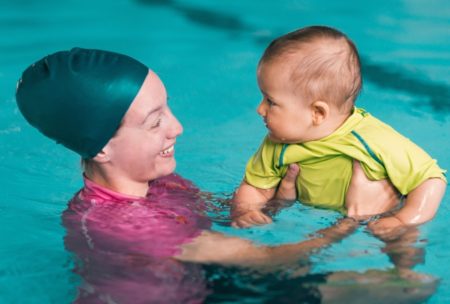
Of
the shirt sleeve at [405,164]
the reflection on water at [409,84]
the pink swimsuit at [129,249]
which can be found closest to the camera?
the pink swimsuit at [129,249]

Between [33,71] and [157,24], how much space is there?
378 centimetres

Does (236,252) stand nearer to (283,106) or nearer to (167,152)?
(167,152)

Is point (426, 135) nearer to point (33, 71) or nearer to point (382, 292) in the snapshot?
point (382, 292)

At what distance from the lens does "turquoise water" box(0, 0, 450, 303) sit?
3488 millimetres

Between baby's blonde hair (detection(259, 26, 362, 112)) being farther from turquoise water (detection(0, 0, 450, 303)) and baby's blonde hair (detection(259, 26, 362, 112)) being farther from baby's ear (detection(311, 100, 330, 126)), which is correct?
turquoise water (detection(0, 0, 450, 303))

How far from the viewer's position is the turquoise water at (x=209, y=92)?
3488 mm

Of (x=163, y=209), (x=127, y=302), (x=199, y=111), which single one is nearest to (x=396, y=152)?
(x=163, y=209)

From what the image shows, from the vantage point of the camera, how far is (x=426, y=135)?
203 inches

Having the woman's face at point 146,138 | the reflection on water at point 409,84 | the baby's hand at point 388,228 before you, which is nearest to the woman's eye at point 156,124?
the woman's face at point 146,138

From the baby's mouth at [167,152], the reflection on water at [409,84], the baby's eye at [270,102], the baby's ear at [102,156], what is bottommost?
the baby's ear at [102,156]

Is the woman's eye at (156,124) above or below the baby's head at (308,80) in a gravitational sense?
below

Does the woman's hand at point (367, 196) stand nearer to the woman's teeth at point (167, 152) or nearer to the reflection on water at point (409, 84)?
the woman's teeth at point (167, 152)

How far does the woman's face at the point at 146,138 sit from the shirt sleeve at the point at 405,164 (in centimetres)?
82

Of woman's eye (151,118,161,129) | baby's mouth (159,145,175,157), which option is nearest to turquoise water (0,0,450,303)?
baby's mouth (159,145,175,157)
